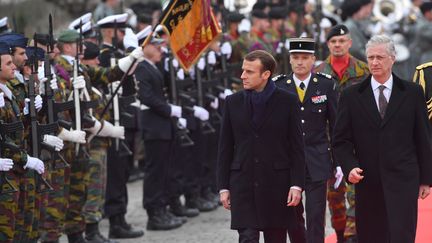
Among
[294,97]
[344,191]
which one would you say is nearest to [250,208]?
[294,97]

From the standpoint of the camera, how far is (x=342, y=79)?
12188 millimetres

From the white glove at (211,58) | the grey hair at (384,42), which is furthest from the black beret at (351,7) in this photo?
the grey hair at (384,42)

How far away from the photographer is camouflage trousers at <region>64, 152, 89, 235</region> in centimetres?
1239

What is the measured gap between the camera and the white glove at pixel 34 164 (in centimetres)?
1031

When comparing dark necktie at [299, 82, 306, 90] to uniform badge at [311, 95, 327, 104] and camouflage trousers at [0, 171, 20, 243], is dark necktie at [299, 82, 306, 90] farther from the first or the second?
camouflage trousers at [0, 171, 20, 243]

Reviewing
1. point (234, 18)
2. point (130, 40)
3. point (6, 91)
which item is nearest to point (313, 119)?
point (6, 91)

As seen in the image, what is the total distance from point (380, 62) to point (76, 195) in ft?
12.8

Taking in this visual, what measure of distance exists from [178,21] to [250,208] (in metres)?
3.99

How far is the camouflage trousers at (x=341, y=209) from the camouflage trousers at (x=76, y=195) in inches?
91.1

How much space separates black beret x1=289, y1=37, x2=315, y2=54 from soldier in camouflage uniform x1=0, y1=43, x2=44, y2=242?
2.32m

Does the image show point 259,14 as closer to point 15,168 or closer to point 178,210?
point 178,210

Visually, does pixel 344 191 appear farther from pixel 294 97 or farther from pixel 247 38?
pixel 247 38

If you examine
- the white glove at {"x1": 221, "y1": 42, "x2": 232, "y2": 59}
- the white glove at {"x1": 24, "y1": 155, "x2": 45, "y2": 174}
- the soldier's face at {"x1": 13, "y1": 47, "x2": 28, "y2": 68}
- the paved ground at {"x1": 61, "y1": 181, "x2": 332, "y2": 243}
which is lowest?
the paved ground at {"x1": 61, "y1": 181, "x2": 332, "y2": 243}

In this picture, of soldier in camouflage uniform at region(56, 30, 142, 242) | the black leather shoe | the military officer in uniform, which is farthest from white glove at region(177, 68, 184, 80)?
the military officer in uniform
